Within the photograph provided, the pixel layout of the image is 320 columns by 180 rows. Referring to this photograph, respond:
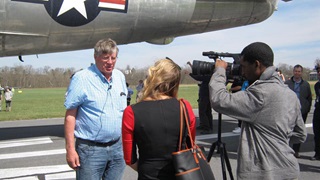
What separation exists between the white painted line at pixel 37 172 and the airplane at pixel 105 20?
2.46 m

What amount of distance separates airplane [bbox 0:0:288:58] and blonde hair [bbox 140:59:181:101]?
4.77m

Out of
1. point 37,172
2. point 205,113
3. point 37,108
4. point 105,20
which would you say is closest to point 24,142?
point 37,172

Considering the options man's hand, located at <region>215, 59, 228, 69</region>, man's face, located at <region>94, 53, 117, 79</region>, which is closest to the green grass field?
man's face, located at <region>94, 53, 117, 79</region>

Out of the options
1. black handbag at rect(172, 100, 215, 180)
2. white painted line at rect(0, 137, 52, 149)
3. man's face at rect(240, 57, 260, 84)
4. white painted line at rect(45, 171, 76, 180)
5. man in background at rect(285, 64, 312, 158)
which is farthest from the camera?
white painted line at rect(0, 137, 52, 149)

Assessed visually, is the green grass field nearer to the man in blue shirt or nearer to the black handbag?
the man in blue shirt

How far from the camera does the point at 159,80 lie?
6.48ft

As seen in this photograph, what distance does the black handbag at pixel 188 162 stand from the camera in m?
1.83

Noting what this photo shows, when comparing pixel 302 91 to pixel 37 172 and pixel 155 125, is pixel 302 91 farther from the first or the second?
pixel 37 172

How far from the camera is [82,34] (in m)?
6.61

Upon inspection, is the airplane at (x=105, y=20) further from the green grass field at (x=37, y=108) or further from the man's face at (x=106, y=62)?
the green grass field at (x=37, y=108)

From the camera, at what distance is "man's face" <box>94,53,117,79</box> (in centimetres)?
268

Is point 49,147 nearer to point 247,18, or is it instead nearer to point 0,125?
point 0,125

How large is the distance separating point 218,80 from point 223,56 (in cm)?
60

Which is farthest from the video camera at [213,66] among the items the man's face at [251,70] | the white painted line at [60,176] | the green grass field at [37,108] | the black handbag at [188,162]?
the green grass field at [37,108]
